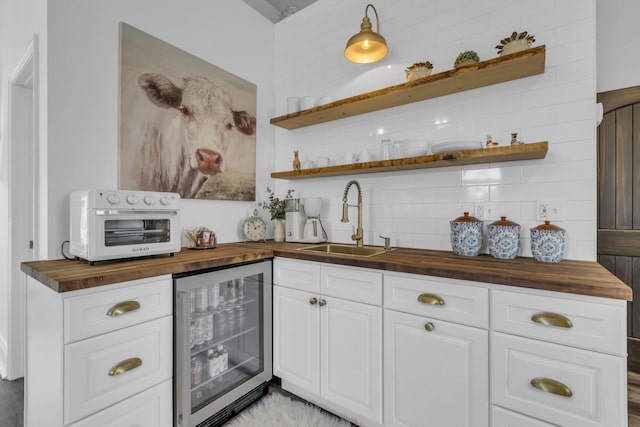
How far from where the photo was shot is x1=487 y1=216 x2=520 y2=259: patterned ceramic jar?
5.47 feet

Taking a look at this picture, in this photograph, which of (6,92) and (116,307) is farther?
(6,92)

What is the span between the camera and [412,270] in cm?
145

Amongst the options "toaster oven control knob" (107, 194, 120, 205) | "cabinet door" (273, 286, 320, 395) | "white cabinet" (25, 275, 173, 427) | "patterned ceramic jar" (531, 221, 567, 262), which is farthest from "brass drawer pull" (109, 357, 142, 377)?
"patterned ceramic jar" (531, 221, 567, 262)

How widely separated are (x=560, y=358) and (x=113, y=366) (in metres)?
1.75

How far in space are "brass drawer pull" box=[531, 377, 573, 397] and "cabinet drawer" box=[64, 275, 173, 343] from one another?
159 centimetres

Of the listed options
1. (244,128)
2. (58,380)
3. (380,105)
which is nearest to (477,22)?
(380,105)

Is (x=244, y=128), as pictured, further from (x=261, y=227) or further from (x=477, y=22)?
(x=477, y=22)

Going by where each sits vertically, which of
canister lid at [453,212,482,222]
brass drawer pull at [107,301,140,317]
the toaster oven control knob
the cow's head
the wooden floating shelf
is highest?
the cow's head

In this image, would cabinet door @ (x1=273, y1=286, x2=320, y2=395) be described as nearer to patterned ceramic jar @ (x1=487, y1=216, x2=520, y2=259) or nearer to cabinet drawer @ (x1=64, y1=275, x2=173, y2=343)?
cabinet drawer @ (x1=64, y1=275, x2=173, y2=343)

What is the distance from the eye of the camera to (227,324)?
1.86 meters

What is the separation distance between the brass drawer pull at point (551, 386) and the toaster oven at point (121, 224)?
1766 millimetres

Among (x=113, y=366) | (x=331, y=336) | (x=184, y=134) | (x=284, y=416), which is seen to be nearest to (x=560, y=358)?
(x=331, y=336)

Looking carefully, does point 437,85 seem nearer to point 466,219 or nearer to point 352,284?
point 466,219

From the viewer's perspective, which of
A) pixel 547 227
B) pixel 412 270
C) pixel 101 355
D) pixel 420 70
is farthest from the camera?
pixel 420 70
